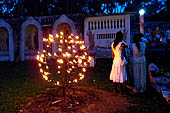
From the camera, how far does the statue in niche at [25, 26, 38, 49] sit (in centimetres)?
1737

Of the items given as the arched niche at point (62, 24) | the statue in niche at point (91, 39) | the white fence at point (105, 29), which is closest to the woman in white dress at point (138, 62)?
the white fence at point (105, 29)

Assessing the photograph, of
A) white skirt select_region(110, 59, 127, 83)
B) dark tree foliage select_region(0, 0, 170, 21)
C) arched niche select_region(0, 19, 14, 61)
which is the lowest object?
white skirt select_region(110, 59, 127, 83)

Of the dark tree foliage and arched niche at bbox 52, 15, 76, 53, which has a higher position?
the dark tree foliage

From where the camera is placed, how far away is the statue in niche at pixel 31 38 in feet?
57.0

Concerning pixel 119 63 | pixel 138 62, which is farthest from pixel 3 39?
pixel 138 62

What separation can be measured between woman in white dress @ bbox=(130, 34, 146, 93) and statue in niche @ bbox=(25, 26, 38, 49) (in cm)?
1335

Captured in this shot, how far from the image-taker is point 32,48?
17812 millimetres

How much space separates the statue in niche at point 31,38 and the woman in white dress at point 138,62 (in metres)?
13.4

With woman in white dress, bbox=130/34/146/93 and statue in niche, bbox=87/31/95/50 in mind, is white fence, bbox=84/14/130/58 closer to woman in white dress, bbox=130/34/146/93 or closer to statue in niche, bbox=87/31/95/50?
statue in niche, bbox=87/31/95/50

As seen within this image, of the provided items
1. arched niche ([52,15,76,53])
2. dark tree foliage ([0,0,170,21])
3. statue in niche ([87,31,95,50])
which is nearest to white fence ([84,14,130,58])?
statue in niche ([87,31,95,50])

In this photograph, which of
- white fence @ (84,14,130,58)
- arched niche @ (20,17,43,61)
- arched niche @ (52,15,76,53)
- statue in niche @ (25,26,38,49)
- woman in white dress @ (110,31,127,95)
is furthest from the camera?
statue in niche @ (25,26,38,49)

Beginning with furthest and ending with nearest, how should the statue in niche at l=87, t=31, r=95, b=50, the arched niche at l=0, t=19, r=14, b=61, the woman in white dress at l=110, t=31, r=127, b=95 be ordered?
the arched niche at l=0, t=19, r=14, b=61
the statue in niche at l=87, t=31, r=95, b=50
the woman in white dress at l=110, t=31, r=127, b=95

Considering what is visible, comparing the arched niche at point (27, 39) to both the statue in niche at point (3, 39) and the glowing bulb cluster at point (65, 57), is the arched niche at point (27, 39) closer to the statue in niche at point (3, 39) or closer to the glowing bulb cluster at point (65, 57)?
the statue in niche at point (3, 39)

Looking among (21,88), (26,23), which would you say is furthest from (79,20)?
(21,88)
